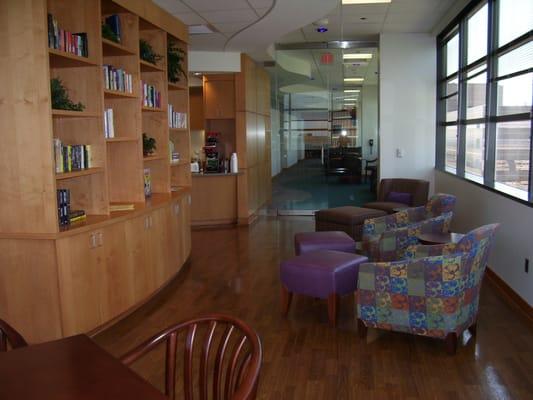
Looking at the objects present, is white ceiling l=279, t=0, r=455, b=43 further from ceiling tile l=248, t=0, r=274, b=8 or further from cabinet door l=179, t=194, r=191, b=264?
cabinet door l=179, t=194, r=191, b=264

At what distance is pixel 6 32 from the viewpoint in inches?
146

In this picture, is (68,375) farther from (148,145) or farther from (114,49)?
(148,145)

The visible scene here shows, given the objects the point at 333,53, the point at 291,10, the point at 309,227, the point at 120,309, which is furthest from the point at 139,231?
the point at 333,53

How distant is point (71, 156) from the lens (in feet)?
13.7

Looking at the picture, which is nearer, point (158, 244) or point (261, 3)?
point (158, 244)

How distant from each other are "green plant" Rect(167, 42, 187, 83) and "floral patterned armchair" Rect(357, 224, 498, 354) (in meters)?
3.50

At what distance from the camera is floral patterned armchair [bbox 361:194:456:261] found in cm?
540

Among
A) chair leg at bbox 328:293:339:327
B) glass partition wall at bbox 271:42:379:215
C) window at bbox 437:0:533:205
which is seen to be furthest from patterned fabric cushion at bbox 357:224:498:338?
glass partition wall at bbox 271:42:379:215

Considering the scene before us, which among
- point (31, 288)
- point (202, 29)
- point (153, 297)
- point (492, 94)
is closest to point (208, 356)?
point (31, 288)

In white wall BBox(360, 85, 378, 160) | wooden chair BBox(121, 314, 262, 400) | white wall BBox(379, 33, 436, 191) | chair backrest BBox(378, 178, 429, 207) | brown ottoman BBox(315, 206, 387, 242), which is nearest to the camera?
wooden chair BBox(121, 314, 262, 400)

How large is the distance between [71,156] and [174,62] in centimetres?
247

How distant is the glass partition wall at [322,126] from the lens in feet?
33.1

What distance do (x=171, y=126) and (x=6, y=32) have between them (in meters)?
2.72

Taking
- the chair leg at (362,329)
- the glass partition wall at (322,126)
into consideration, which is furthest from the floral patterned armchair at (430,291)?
the glass partition wall at (322,126)
